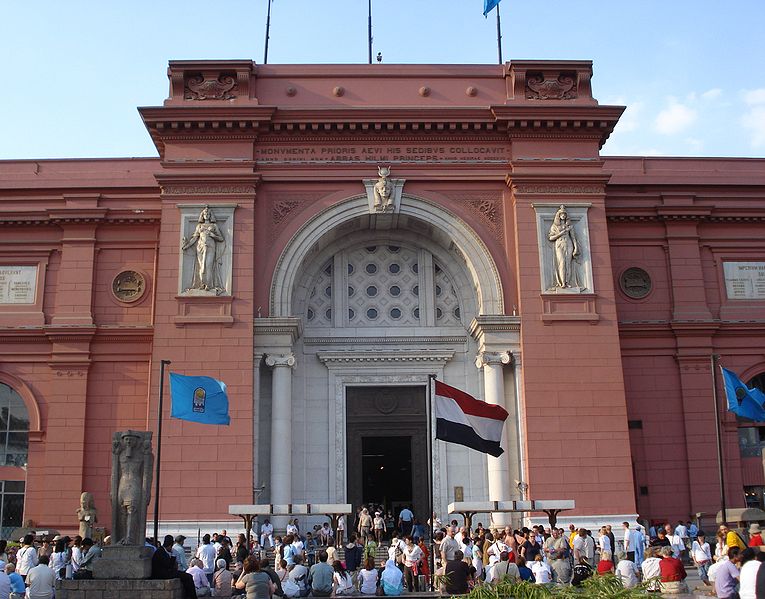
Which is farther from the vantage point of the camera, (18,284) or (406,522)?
(18,284)

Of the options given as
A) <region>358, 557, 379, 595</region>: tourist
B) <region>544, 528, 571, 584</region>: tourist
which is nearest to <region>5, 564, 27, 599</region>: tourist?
<region>358, 557, 379, 595</region>: tourist

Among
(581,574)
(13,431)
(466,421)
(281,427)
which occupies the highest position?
(13,431)

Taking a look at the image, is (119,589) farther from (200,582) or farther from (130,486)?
(200,582)

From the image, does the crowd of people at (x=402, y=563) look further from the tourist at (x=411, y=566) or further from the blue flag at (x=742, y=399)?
the blue flag at (x=742, y=399)

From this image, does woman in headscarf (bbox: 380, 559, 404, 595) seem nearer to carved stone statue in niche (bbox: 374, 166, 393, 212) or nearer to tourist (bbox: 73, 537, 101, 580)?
tourist (bbox: 73, 537, 101, 580)

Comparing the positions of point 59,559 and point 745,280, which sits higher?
point 745,280

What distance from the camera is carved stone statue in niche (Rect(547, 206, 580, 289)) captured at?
98.2 feet

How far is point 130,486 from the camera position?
1728cm

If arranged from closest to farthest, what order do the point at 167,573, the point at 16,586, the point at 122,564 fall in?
the point at 122,564
the point at 167,573
the point at 16,586

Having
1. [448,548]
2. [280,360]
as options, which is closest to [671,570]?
[448,548]

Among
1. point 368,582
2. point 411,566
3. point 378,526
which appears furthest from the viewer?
point 378,526

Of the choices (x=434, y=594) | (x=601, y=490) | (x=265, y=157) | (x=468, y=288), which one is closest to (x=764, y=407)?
(x=601, y=490)

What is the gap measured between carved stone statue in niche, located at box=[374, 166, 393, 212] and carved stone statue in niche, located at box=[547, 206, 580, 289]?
5415 mm

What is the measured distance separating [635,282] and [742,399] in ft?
20.3
